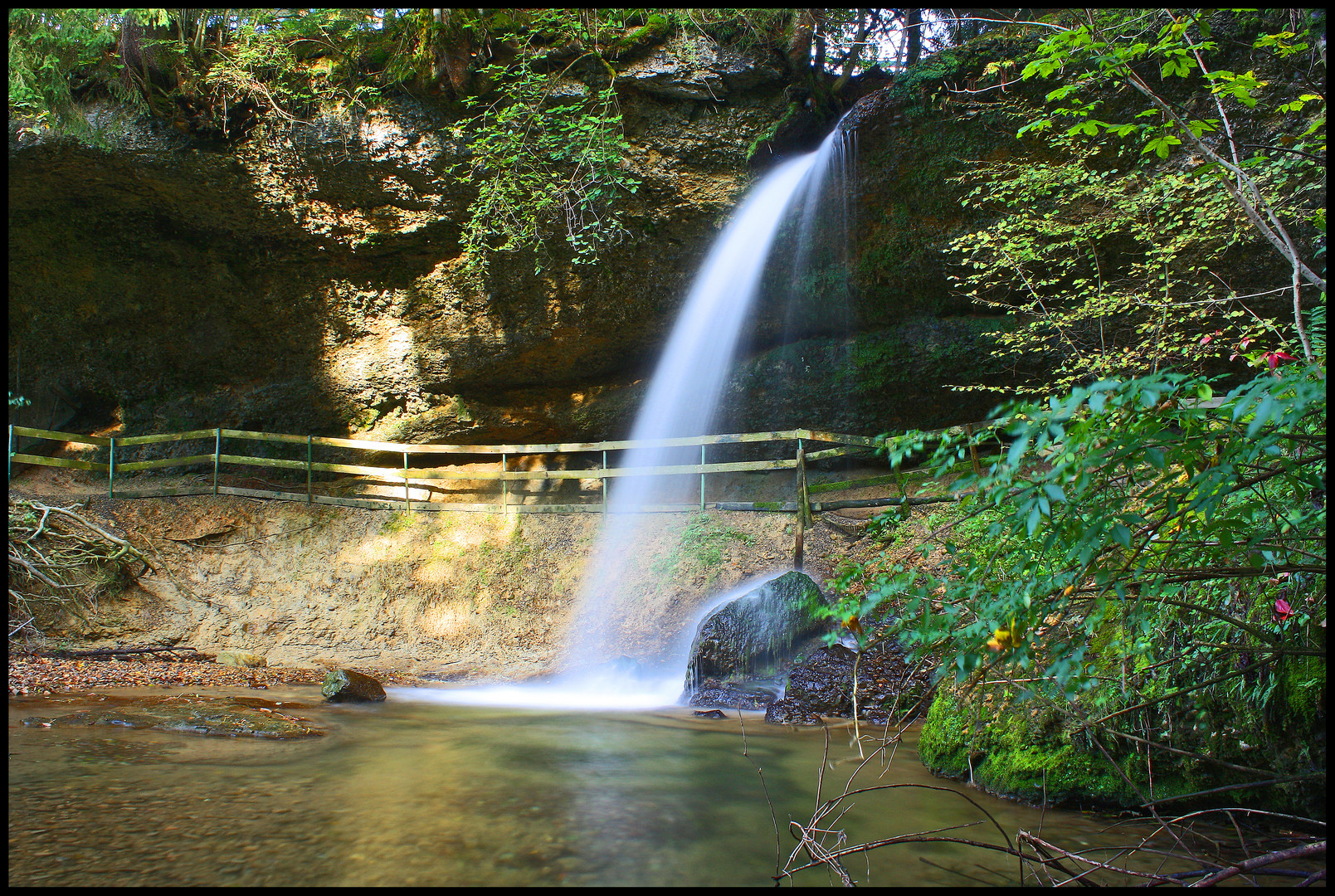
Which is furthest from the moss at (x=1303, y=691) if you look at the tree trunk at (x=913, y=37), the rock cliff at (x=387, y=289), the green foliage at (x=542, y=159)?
the tree trunk at (x=913, y=37)

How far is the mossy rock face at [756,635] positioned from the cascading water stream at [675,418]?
46 centimetres

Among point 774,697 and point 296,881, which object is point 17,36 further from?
point 774,697

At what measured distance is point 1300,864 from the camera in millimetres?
2480

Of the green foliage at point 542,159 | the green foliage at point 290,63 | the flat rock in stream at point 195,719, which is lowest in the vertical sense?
the flat rock in stream at point 195,719

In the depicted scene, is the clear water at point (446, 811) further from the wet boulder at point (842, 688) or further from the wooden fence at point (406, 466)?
the wooden fence at point (406, 466)

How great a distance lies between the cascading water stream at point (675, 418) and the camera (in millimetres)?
6391

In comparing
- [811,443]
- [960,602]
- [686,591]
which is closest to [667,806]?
[960,602]

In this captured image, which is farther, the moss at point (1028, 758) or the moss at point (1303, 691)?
the moss at point (1028, 758)

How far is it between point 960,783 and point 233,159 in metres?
9.35

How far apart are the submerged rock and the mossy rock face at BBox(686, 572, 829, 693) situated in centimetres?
250

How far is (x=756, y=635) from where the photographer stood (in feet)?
20.0

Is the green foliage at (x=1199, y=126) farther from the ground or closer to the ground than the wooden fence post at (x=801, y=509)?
farther from the ground

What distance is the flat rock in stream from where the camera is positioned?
418 cm

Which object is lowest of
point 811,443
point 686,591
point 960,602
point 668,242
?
point 686,591
